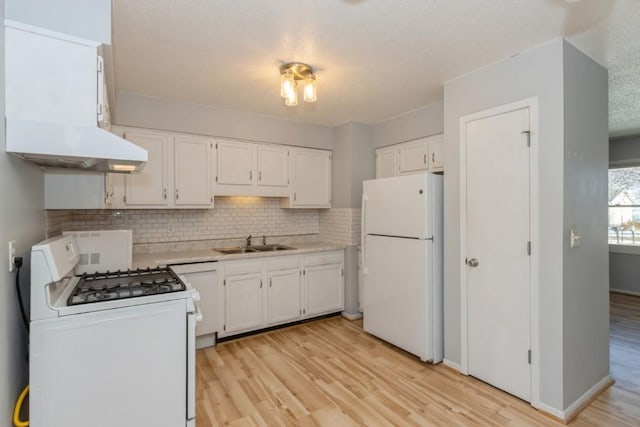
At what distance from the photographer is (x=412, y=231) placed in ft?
10.3

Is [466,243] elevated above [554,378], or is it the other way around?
[466,243]

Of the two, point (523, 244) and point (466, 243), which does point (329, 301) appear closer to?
point (466, 243)

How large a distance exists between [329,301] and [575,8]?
3.46m

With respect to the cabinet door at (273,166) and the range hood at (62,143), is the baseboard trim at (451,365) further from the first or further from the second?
the range hood at (62,143)

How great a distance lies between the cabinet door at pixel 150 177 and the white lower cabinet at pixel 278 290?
966 millimetres

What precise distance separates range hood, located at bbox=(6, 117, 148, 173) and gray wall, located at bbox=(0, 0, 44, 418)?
0.19ft

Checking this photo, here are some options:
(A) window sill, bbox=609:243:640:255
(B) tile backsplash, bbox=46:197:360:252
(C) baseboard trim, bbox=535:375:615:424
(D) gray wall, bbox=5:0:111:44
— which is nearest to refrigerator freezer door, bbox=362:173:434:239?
(B) tile backsplash, bbox=46:197:360:252

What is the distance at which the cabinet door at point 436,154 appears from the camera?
3.59 metres

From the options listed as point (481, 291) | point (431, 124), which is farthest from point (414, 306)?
point (431, 124)

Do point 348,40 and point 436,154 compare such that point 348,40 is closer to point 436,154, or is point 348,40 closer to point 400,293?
point 436,154

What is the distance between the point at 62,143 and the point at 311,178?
3009 mm

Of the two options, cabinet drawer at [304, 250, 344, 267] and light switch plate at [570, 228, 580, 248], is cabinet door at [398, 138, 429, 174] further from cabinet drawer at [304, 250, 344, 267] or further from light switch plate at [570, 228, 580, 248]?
light switch plate at [570, 228, 580, 248]

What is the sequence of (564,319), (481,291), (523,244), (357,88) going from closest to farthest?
(564,319)
(523,244)
(481,291)
(357,88)

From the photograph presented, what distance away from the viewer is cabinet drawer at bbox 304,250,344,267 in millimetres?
4012
